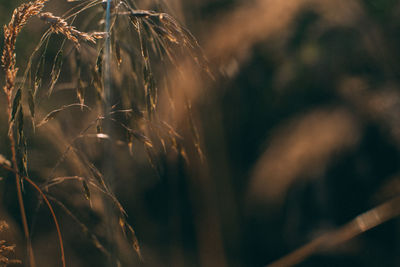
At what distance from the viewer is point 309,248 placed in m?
0.43

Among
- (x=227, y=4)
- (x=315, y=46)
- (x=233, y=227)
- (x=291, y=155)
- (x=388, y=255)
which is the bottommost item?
(x=388, y=255)

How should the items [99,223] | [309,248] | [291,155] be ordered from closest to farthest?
[309,248]
[291,155]
[99,223]

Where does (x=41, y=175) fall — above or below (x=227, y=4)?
below

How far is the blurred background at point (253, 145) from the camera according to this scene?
23.5 inches

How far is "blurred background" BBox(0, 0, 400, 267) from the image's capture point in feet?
1.96

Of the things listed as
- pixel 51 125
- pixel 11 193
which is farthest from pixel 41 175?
pixel 51 125

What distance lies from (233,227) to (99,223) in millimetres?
246

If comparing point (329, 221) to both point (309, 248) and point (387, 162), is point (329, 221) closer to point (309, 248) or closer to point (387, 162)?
point (387, 162)

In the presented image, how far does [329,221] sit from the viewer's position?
2.24 ft

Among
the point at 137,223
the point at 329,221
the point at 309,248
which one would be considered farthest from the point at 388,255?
the point at 137,223

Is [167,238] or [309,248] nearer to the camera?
[309,248]

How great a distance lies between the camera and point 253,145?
2.40 feet

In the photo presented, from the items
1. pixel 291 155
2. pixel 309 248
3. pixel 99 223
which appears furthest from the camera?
pixel 99 223

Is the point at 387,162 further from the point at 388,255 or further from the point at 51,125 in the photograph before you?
the point at 51,125
